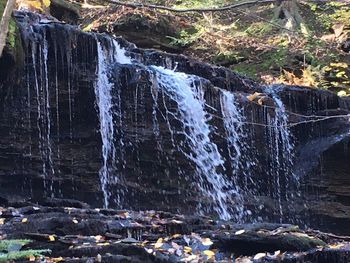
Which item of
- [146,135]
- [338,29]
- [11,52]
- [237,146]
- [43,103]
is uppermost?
[338,29]

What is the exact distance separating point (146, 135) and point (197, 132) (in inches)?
51.7

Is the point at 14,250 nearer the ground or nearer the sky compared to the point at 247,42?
nearer the ground

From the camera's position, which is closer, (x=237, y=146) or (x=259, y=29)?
(x=237, y=146)

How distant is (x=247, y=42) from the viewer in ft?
64.6

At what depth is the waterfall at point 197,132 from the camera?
12461mm

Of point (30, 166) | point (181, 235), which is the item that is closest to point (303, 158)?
point (30, 166)

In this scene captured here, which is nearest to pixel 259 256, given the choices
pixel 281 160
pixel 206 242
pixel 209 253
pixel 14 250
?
pixel 209 253

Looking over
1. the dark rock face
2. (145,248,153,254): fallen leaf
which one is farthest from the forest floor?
(145,248,153,254): fallen leaf

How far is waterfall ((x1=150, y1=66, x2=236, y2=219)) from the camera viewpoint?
40.9 feet

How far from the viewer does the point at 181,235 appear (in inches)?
265

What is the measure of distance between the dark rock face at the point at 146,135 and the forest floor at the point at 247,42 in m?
3.93

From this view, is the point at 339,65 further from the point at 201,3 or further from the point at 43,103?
the point at 43,103

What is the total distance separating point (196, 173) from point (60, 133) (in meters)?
3.36

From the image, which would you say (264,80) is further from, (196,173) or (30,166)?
(30,166)
